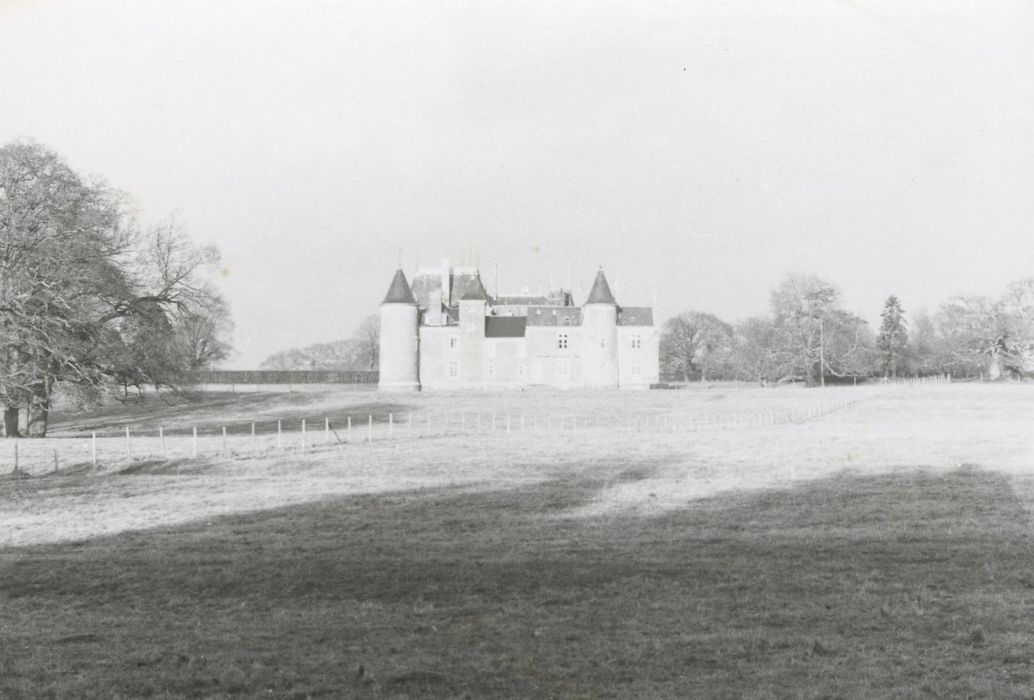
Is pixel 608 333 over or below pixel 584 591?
over

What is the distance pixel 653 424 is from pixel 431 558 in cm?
3145

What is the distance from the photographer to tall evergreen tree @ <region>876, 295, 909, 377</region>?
325ft

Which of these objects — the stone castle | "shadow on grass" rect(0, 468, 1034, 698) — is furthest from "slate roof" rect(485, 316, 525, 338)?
"shadow on grass" rect(0, 468, 1034, 698)

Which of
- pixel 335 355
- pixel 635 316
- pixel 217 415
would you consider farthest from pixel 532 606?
pixel 335 355

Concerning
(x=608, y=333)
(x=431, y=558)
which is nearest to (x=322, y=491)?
(x=431, y=558)

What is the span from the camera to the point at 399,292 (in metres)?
75.5

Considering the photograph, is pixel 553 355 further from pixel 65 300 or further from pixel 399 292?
pixel 65 300

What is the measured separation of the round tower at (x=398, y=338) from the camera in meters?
74.6

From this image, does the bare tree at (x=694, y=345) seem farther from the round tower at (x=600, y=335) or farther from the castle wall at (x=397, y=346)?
the castle wall at (x=397, y=346)

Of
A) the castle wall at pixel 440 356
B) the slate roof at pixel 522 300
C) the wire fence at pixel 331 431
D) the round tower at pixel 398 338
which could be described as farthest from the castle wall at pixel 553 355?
the wire fence at pixel 331 431

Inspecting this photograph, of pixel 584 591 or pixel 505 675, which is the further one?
pixel 584 591

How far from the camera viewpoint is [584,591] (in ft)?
34.6

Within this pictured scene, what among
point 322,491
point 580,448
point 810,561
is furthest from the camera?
point 580,448

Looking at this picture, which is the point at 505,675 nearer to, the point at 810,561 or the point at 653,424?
the point at 810,561
